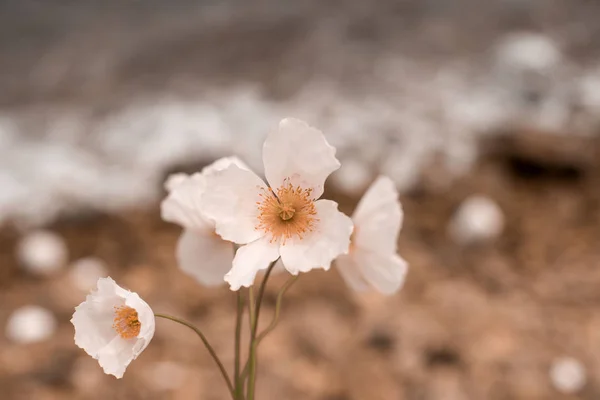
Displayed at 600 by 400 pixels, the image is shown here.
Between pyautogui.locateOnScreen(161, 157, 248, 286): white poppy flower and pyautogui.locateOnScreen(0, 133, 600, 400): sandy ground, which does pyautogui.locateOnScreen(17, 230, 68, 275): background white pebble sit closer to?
pyautogui.locateOnScreen(0, 133, 600, 400): sandy ground

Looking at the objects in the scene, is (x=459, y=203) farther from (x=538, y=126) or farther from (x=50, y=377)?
(x=50, y=377)

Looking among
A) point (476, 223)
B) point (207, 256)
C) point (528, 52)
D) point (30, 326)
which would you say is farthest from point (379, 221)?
point (528, 52)

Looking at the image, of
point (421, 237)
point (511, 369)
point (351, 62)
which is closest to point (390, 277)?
point (511, 369)

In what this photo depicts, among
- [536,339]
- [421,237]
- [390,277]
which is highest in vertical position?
[390,277]

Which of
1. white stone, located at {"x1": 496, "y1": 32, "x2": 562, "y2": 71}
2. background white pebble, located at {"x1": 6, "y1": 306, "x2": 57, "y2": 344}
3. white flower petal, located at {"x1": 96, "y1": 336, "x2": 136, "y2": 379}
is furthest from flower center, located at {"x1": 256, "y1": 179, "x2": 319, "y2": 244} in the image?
white stone, located at {"x1": 496, "y1": 32, "x2": 562, "y2": 71}

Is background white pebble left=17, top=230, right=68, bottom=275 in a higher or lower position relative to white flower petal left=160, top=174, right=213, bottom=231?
lower

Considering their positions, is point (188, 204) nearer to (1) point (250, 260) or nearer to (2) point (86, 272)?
(1) point (250, 260)

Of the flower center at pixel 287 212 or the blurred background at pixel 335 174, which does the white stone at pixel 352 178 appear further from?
the flower center at pixel 287 212
